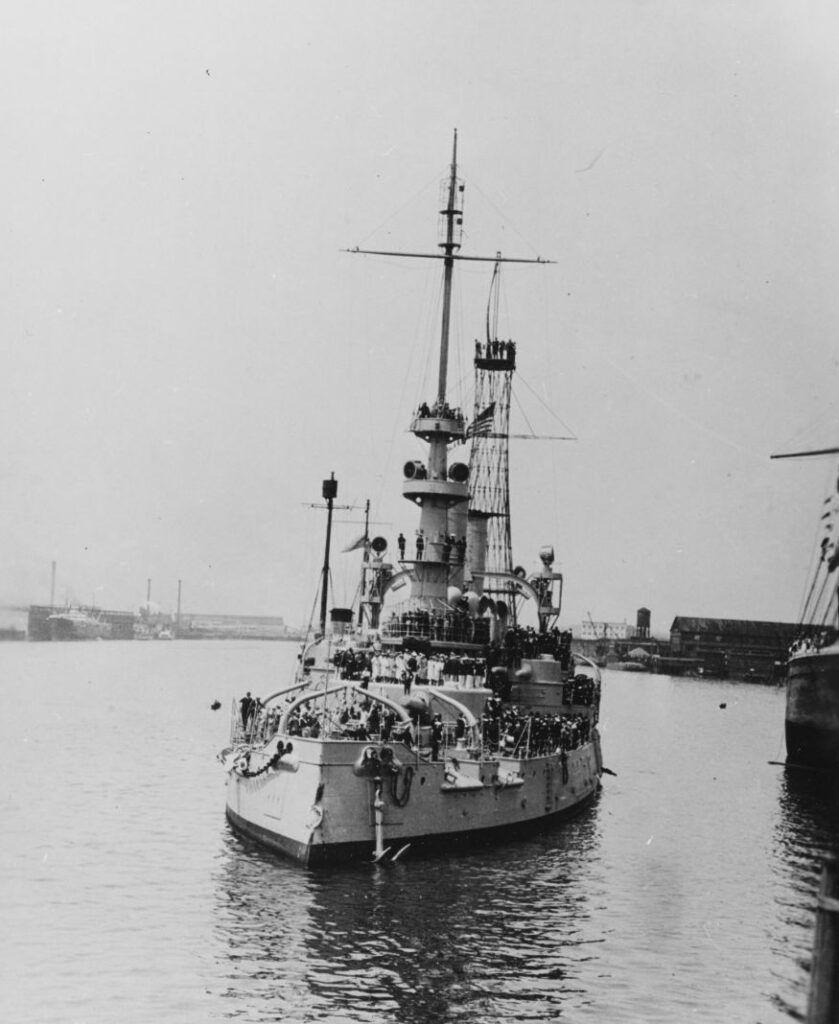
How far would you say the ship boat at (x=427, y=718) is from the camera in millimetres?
24750

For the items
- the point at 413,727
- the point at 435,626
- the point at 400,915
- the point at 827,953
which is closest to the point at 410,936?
the point at 400,915

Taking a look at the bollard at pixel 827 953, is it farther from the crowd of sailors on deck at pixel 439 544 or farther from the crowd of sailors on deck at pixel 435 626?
the crowd of sailors on deck at pixel 439 544

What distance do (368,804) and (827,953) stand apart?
63.9 ft

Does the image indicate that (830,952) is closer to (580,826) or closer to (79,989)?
(79,989)

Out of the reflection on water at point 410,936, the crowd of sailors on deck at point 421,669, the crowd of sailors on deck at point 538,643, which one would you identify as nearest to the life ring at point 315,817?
the reflection on water at point 410,936

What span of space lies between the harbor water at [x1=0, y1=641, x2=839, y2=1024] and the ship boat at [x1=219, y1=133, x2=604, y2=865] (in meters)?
0.93

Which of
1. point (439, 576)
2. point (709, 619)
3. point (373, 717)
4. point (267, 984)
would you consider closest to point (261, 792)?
point (373, 717)

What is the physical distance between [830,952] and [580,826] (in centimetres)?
2878

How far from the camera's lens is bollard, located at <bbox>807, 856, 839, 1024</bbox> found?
19.9 ft

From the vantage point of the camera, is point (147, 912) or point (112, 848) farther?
point (112, 848)

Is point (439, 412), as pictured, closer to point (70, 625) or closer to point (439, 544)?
point (439, 544)

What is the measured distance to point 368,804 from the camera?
2491 cm

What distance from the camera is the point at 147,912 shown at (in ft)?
70.2

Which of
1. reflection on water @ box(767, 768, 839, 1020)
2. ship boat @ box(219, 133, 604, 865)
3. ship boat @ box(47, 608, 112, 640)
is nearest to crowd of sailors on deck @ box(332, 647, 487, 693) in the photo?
ship boat @ box(219, 133, 604, 865)
